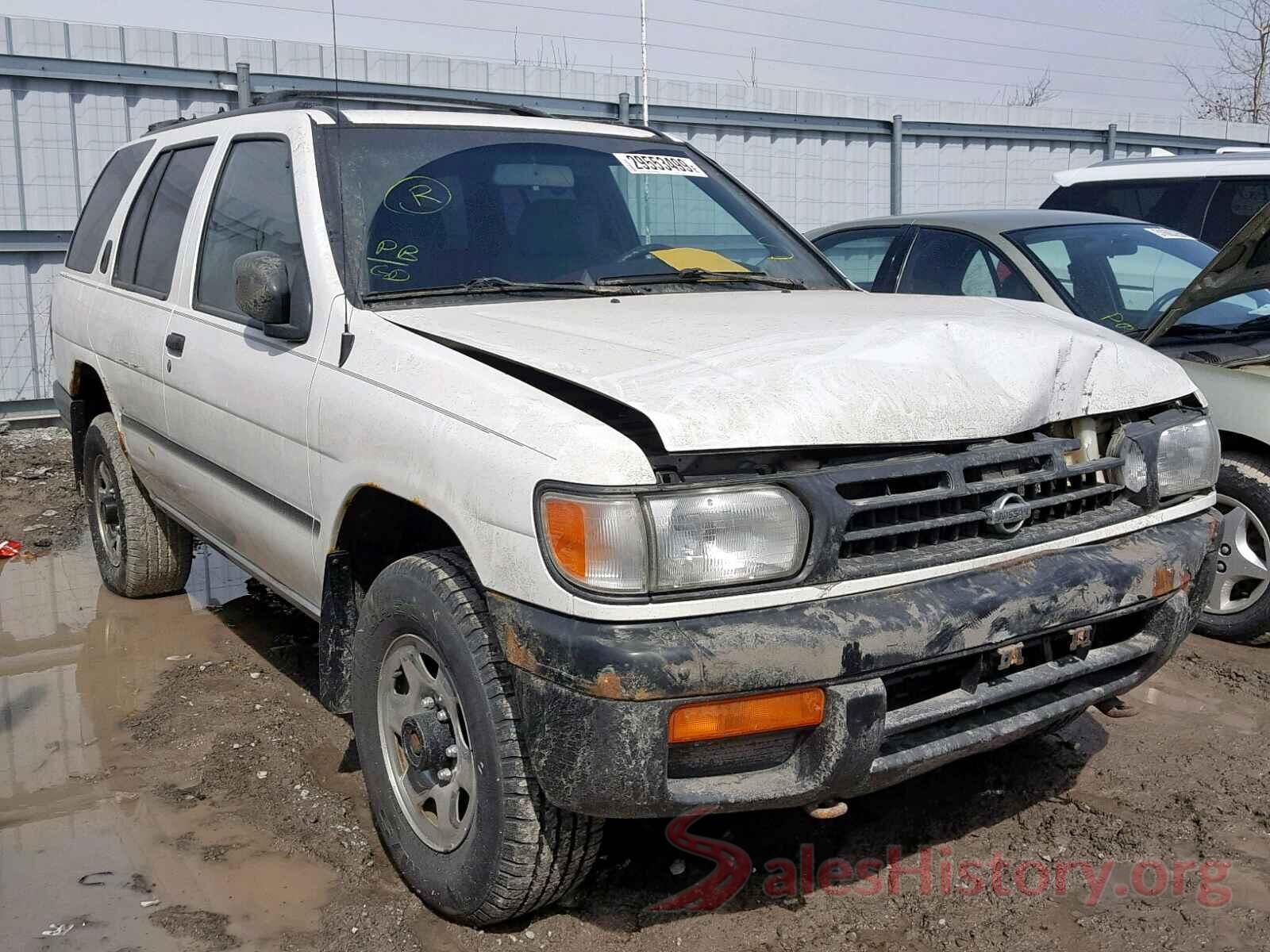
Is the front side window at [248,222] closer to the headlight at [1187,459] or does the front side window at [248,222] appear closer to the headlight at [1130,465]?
the headlight at [1130,465]

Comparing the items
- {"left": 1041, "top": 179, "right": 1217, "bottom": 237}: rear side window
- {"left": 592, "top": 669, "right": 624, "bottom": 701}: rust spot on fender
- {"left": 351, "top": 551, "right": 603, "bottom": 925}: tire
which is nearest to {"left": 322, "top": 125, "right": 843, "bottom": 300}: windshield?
{"left": 351, "top": 551, "right": 603, "bottom": 925}: tire

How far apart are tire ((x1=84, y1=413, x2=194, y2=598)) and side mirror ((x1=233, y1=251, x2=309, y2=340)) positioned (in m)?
2.09

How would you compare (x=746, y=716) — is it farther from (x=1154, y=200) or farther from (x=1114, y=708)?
(x=1154, y=200)

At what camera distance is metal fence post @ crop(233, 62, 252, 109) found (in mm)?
8875

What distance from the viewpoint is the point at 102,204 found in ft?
17.6

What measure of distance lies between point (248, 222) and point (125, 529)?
1.92 m

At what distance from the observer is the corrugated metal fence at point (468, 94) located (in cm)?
865

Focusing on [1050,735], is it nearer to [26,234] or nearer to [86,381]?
[86,381]

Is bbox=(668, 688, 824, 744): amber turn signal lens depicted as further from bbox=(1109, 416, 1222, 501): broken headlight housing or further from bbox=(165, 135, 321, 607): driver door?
bbox=(165, 135, 321, 607): driver door

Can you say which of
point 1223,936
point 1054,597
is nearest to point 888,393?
point 1054,597

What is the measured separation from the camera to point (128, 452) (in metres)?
4.86

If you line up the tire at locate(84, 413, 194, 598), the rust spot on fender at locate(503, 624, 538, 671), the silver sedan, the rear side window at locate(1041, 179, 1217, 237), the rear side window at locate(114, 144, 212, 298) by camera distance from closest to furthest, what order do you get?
the rust spot on fender at locate(503, 624, 538, 671), the rear side window at locate(114, 144, 212, 298), the silver sedan, the tire at locate(84, 413, 194, 598), the rear side window at locate(1041, 179, 1217, 237)

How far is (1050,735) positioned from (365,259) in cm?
251

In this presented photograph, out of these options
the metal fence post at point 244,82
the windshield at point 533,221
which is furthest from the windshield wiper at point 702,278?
the metal fence post at point 244,82
